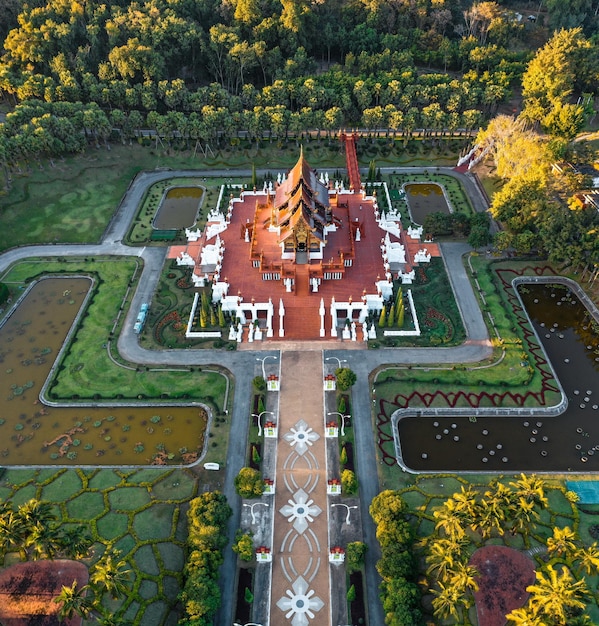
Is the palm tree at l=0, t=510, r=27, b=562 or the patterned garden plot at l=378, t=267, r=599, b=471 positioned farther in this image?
the patterned garden plot at l=378, t=267, r=599, b=471

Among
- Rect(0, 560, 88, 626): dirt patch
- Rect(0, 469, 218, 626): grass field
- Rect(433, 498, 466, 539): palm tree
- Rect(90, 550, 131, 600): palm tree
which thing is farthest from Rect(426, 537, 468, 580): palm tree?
Rect(0, 560, 88, 626): dirt patch

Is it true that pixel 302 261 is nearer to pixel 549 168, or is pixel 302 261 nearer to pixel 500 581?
pixel 549 168

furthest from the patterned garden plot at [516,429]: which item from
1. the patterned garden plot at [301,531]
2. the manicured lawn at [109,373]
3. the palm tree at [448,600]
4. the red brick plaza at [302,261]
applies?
the manicured lawn at [109,373]

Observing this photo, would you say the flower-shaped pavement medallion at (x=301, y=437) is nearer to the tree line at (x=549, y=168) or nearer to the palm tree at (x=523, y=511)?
the palm tree at (x=523, y=511)

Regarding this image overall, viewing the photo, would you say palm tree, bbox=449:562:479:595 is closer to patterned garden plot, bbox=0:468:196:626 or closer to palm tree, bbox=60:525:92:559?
patterned garden plot, bbox=0:468:196:626

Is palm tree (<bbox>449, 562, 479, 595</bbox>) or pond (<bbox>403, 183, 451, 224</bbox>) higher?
pond (<bbox>403, 183, 451, 224</bbox>)

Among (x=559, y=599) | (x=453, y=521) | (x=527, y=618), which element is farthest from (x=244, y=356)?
(x=559, y=599)
